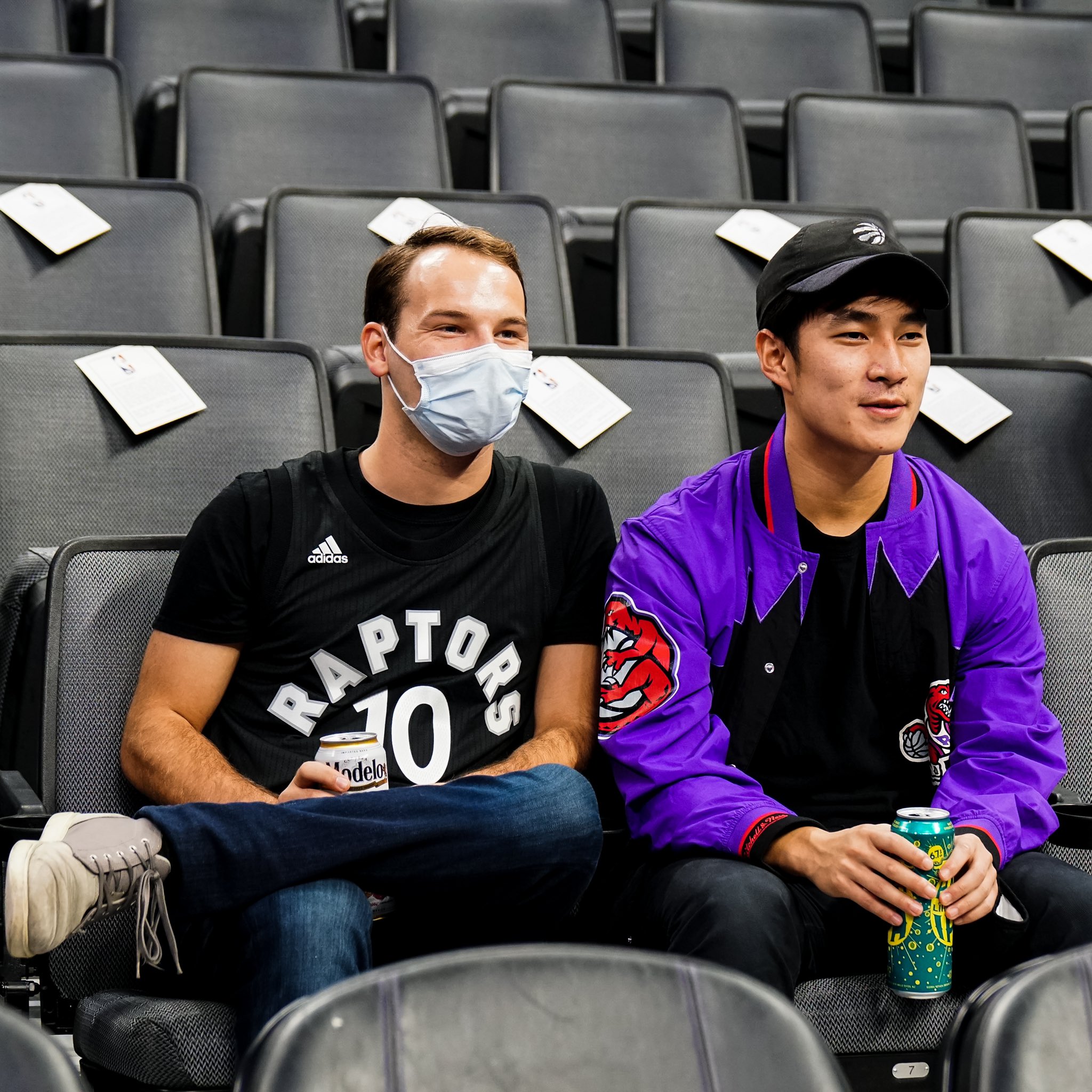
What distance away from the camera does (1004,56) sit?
4035 millimetres

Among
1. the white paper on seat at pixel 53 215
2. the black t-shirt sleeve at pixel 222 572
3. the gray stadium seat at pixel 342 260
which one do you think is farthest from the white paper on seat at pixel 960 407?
the white paper on seat at pixel 53 215

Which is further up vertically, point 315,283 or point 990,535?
point 315,283

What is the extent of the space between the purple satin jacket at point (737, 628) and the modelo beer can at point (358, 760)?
316mm

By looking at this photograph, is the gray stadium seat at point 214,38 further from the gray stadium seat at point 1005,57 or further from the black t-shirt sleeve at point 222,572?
the black t-shirt sleeve at point 222,572

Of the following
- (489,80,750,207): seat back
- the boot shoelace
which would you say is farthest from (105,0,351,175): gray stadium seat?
the boot shoelace

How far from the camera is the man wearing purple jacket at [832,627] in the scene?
1.64m

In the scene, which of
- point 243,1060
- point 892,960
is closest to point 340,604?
point 892,960

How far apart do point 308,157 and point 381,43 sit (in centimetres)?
105

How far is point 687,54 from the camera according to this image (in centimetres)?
389

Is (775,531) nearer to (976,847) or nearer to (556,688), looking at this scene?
(556,688)

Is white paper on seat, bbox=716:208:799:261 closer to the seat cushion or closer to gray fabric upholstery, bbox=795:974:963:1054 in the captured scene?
gray fabric upholstery, bbox=795:974:963:1054

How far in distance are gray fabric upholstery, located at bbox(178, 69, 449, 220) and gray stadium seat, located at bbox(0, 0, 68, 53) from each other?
2.14 feet

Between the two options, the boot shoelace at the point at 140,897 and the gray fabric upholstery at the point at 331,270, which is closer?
the boot shoelace at the point at 140,897

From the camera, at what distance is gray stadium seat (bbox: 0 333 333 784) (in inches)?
80.5
